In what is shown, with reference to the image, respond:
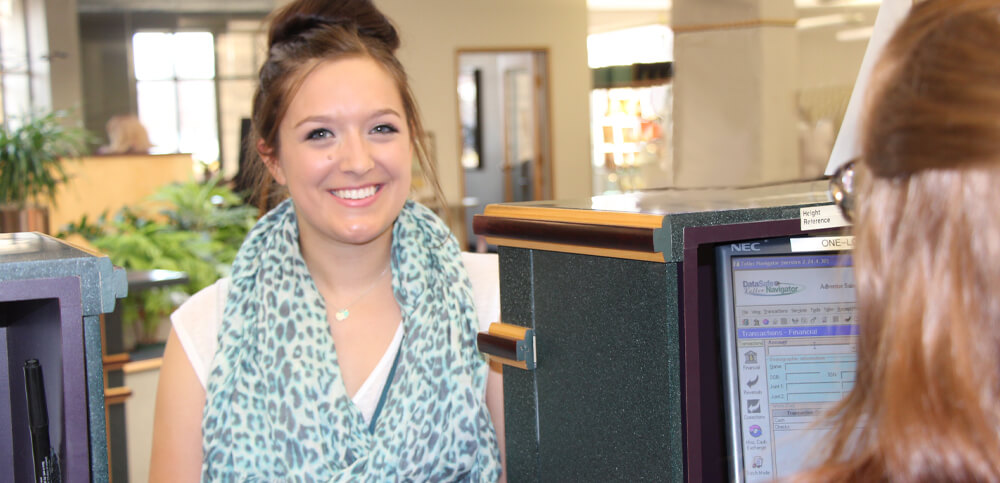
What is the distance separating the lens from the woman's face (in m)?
1.59

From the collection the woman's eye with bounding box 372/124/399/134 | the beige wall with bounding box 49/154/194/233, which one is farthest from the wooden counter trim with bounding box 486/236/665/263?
the beige wall with bounding box 49/154/194/233

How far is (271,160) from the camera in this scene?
172 cm

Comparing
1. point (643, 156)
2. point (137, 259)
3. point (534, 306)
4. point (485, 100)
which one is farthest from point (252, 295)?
point (485, 100)

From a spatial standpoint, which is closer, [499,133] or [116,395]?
[116,395]

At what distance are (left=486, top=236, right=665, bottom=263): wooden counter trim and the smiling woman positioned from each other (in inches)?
15.3

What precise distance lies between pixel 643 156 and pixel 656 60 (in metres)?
2.06

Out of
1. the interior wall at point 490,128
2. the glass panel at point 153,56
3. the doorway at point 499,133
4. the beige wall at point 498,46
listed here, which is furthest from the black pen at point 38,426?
the interior wall at point 490,128

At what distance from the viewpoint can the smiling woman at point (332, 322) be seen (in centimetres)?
155

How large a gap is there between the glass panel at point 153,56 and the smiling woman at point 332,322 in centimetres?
858

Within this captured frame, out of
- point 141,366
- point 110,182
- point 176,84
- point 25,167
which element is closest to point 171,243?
point 25,167

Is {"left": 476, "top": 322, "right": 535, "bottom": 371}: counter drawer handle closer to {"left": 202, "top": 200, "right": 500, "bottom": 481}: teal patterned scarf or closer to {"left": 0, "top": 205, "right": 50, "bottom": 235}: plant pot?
{"left": 202, "top": 200, "right": 500, "bottom": 481}: teal patterned scarf

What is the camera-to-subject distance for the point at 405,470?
152 centimetres

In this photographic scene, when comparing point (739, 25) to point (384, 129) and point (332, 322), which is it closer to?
point (384, 129)

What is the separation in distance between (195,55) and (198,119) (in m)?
0.64
